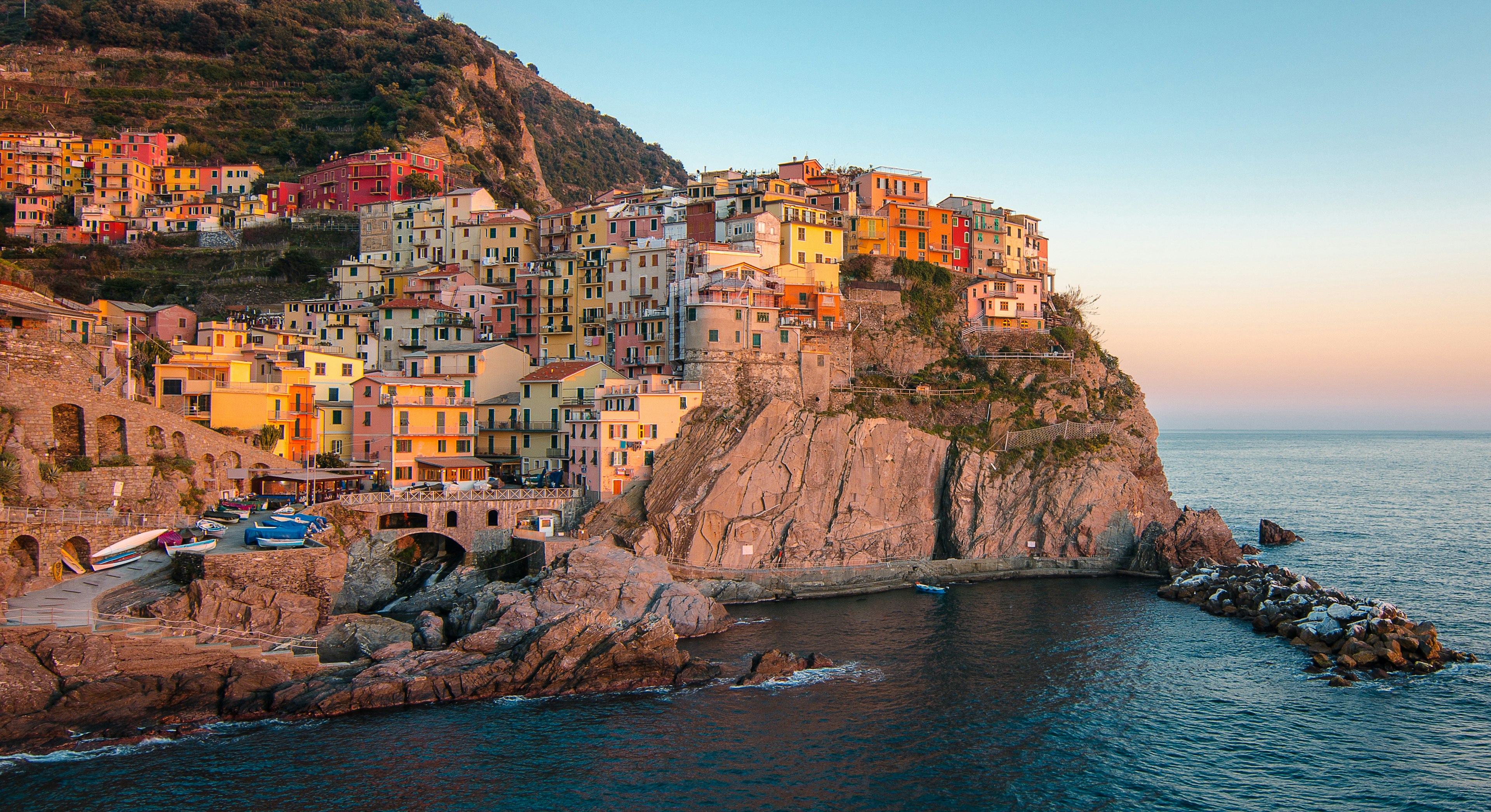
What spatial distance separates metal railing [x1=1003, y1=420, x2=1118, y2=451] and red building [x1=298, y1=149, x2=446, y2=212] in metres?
55.5

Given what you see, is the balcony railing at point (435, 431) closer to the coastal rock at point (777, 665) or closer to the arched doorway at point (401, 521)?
the arched doorway at point (401, 521)

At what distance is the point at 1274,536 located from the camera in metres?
71.0

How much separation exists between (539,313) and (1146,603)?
43483 millimetres

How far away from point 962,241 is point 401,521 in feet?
164

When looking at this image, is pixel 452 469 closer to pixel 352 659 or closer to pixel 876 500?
pixel 352 659

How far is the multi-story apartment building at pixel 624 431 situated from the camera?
5584 centimetres

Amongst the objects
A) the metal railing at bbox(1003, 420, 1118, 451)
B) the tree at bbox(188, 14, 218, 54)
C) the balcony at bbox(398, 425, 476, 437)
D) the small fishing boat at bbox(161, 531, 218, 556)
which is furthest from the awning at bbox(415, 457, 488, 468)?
the tree at bbox(188, 14, 218, 54)

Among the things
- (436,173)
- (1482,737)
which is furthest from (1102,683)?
(436,173)

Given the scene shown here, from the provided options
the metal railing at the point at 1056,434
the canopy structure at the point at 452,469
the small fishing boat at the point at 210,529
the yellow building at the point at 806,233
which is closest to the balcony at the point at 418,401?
the canopy structure at the point at 452,469

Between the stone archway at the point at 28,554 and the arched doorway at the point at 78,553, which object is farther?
the arched doorway at the point at 78,553

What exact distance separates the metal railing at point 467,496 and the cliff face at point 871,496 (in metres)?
5.27

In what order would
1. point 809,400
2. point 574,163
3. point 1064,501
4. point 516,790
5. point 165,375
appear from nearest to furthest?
point 516,790, point 165,375, point 1064,501, point 809,400, point 574,163

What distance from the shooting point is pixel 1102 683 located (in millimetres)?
38188

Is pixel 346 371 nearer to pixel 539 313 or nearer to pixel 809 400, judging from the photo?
pixel 539 313
